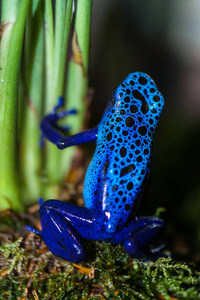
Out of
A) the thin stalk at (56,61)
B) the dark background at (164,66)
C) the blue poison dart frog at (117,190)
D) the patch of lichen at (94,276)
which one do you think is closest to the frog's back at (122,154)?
the blue poison dart frog at (117,190)

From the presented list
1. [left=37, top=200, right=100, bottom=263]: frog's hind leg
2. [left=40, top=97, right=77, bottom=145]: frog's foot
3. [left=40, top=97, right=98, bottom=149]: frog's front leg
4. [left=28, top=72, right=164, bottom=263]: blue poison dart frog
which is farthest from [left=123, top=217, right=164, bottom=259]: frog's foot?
[left=40, top=97, right=77, bottom=145]: frog's foot

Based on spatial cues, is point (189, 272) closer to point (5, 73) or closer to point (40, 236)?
point (40, 236)

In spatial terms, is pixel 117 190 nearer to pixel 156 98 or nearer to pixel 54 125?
pixel 156 98

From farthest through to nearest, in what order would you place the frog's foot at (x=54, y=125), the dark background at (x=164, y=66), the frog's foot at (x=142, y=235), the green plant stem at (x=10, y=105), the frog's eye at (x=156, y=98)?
1. the dark background at (x=164, y=66)
2. the frog's foot at (x=54, y=125)
3. the frog's eye at (x=156, y=98)
4. the frog's foot at (x=142, y=235)
5. the green plant stem at (x=10, y=105)

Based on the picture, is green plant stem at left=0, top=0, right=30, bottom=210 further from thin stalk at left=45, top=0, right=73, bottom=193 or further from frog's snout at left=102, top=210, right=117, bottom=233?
frog's snout at left=102, top=210, right=117, bottom=233

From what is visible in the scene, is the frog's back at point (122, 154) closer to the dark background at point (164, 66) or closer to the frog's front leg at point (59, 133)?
the frog's front leg at point (59, 133)

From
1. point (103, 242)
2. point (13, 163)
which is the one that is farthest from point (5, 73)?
point (103, 242)

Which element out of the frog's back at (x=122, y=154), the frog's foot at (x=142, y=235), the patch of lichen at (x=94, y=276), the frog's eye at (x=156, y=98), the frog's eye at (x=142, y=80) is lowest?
the patch of lichen at (x=94, y=276)
